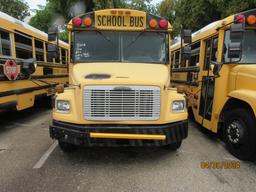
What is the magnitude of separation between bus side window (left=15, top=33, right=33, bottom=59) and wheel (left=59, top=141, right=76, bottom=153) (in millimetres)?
3030

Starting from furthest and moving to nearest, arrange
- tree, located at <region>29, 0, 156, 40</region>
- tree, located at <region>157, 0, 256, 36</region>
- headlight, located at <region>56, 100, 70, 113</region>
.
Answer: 1. tree, located at <region>29, 0, 156, 40</region>
2. tree, located at <region>157, 0, 256, 36</region>
3. headlight, located at <region>56, 100, 70, 113</region>

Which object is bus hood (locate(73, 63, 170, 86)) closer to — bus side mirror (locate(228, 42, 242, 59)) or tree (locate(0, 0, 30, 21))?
bus side mirror (locate(228, 42, 242, 59))

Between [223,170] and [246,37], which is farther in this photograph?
[246,37]

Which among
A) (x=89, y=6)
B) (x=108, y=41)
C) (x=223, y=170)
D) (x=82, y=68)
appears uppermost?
(x=89, y=6)

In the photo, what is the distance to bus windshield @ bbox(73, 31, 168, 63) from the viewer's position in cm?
438

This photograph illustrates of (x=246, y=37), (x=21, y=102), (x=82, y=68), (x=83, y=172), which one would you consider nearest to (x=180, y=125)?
(x=83, y=172)

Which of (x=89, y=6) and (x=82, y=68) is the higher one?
(x=89, y=6)

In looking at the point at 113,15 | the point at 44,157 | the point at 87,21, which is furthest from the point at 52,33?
the point at 44,157

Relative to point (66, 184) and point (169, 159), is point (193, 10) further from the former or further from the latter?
point (66, 184)

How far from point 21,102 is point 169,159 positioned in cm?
407

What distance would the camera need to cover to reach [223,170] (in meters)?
3.69

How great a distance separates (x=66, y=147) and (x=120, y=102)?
139 centimetres

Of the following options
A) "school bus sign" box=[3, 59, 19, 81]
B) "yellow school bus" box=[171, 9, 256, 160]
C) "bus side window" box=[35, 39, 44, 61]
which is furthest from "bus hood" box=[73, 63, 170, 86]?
"bus side window" box=[35, 39, 44, 61]

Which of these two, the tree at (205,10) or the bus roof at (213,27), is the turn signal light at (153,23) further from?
the tree at (205,10)
